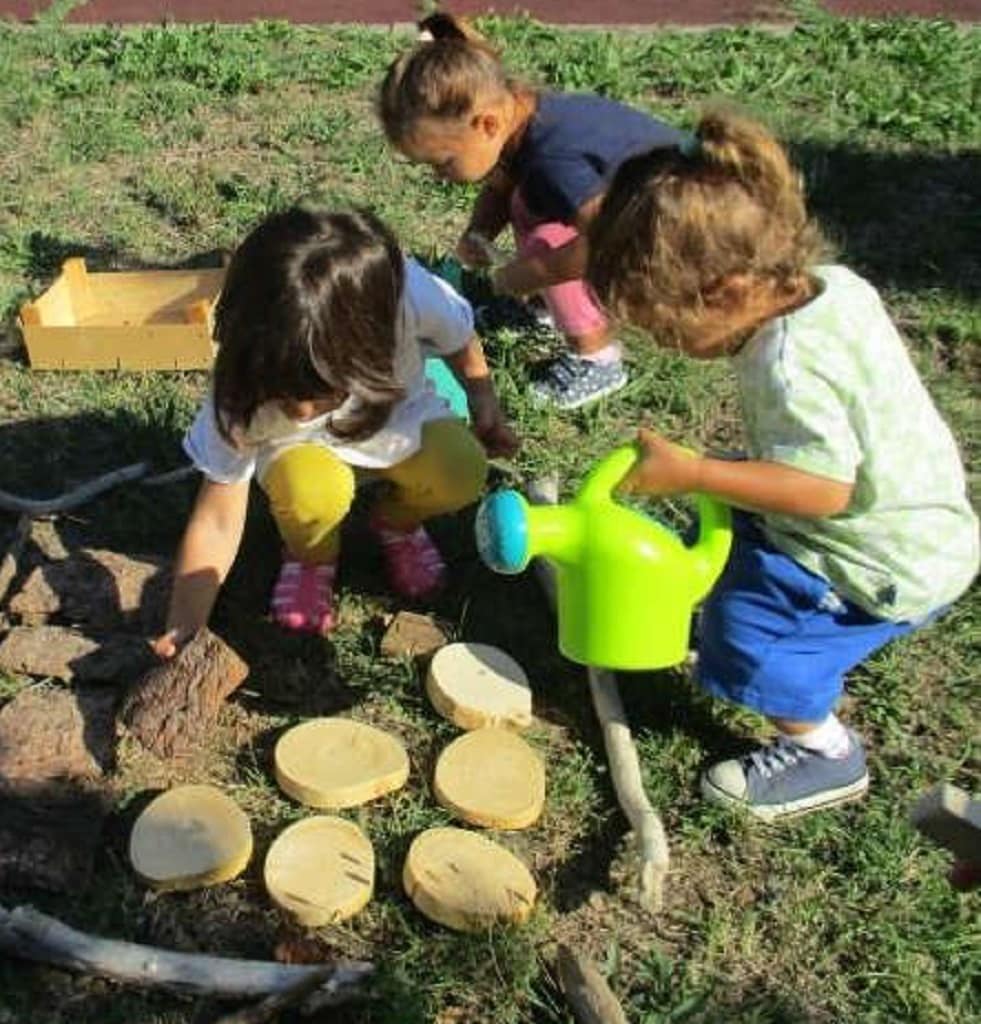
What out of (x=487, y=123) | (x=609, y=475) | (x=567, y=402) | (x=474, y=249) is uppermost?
(x=487, y=123)

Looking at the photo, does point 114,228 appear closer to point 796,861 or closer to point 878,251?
point 878,251

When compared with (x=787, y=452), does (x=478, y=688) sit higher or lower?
lower

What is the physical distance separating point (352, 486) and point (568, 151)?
43.4 inches

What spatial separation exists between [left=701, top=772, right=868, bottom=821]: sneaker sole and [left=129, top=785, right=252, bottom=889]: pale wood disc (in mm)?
742

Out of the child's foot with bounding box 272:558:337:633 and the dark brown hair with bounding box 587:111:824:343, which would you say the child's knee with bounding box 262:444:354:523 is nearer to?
the child's foot with bounding box 272:558:337:633

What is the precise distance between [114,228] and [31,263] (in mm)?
299

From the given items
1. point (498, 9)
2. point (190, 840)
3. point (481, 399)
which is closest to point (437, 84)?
point (481, 399)

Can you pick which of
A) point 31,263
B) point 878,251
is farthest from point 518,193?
point 31,263

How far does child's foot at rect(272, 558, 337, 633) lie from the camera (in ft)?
8.61

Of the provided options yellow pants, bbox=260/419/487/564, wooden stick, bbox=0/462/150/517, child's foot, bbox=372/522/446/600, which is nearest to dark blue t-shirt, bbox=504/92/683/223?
yellow pants, bbox=260/419/487/564

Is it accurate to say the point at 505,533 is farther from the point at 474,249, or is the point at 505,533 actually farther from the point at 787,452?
the point at 474,249

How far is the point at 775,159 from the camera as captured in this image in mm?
1973

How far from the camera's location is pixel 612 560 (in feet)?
6.76

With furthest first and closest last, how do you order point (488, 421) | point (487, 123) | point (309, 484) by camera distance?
1. point (487, 123)
2. point (488, 421)
3. point (309, 484)
